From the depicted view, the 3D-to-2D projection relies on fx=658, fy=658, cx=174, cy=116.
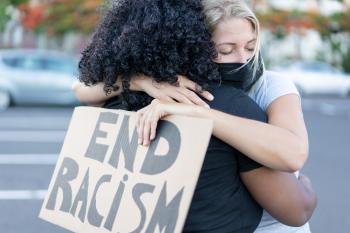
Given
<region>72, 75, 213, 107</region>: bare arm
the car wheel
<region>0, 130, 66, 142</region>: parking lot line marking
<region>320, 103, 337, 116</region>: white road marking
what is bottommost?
<region>320, 103, 337, 116</region>: white road marking

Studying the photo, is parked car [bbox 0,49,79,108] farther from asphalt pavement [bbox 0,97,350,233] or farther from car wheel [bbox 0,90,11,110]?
asphalt pavement [bbox 0,97,350,233]

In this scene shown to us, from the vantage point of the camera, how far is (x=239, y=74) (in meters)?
1.90

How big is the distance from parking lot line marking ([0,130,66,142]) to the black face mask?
9.31 metres

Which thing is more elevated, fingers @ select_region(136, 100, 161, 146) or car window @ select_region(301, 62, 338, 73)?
fingers @ select_region(136, 100, 161, 146)

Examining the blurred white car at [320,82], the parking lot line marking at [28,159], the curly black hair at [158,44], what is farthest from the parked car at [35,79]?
the curly black hair at [158,44]

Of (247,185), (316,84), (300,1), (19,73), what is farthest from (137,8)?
(300,1)

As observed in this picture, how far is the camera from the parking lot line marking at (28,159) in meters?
8.70

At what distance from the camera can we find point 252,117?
69.7 inches

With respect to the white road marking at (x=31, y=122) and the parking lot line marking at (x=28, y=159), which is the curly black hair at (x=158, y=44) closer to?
the parking lot line marking at (x=28, y=159)

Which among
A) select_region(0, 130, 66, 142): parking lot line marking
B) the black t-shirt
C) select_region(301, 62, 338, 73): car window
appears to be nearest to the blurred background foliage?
select_region(301, 62, 338, 73): car window

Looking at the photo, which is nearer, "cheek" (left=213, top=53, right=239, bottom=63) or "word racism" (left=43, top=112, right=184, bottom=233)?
"word racism" (left=43, top=112, right=184, bottom=233)

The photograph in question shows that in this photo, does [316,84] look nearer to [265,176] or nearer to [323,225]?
[323,225]

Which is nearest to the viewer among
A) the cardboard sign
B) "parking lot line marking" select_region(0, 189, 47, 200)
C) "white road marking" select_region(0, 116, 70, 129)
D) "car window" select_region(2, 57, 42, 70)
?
the cardboard sign

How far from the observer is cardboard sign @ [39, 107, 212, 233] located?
5.57 feet
